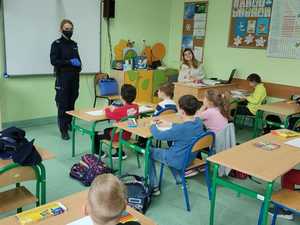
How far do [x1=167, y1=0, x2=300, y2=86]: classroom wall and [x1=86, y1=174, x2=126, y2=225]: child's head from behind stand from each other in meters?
4.70

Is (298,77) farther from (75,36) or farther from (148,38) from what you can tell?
(75,36)

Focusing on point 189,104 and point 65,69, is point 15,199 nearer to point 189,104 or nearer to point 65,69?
point 189,104

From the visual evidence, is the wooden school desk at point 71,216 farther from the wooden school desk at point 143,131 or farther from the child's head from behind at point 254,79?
the child's head from behind at point 254,79

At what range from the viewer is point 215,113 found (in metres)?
3.24

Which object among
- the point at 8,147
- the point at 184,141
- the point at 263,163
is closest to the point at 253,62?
the point at 184,141

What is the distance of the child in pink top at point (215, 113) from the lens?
3229 mm

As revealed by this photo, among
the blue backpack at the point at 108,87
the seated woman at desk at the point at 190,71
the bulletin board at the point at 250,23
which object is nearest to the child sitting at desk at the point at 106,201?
the blue backpack at the point at 108,87

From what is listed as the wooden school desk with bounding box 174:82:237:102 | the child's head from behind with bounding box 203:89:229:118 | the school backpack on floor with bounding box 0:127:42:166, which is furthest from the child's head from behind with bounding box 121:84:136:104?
the wooden school desk with bounding box 174:82:237:102

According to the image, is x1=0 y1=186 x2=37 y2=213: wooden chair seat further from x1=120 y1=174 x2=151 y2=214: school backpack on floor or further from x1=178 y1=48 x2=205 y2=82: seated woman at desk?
x1=178 y1=48 x2=205 y2=82: seated woman at desk

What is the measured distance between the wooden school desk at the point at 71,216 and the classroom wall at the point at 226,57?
175 inches

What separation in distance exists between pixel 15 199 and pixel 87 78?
378 cm

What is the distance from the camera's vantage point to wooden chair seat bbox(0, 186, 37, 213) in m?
1.98

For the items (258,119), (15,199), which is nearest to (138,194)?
(15,199)

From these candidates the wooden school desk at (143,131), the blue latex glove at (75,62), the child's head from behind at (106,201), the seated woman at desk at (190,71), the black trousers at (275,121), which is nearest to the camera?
the child's head from behind at (106,201)
